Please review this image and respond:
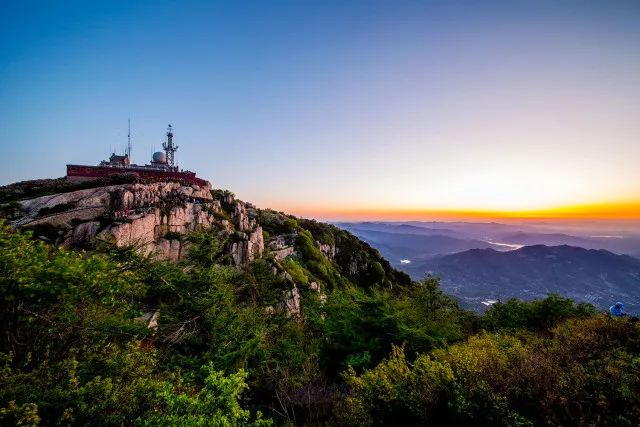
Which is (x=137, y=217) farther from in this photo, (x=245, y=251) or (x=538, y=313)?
(x=538, y=313)

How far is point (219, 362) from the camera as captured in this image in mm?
13391

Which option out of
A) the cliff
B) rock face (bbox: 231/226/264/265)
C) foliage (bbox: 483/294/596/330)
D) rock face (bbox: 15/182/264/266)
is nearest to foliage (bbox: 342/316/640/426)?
the cliff

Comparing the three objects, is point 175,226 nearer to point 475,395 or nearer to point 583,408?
point 475,395

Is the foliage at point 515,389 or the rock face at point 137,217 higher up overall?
the rock face at point 137,217

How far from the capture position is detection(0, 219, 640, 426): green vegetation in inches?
302

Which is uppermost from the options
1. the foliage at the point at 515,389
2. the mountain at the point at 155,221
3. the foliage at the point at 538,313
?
the mountain at the point at 155,221

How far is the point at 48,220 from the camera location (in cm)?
2666

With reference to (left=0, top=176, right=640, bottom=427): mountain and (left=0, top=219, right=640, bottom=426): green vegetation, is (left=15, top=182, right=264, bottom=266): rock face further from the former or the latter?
(left=0, top=219, right=640, bottom=426): green vegetation

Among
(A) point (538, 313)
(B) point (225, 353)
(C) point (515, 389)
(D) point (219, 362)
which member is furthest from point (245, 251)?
(A) point (538, 313)

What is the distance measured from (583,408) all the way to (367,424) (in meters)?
6.62

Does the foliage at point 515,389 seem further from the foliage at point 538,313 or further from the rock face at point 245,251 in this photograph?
the rock face at point 245,251

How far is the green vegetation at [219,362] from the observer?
302 inches

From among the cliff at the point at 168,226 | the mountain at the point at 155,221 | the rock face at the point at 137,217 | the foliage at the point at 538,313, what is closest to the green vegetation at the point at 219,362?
the cliff at the point at 168,226

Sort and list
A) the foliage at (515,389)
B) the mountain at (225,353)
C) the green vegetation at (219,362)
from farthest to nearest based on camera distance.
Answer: the foliage at (515,389), the mountain at (225,353), the green vegetation at (219,362)
